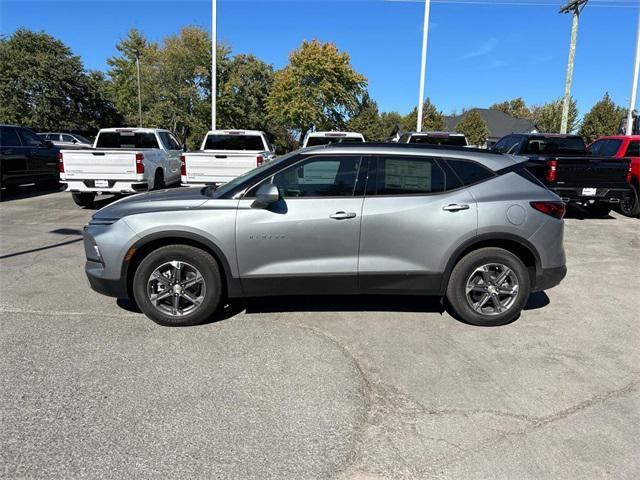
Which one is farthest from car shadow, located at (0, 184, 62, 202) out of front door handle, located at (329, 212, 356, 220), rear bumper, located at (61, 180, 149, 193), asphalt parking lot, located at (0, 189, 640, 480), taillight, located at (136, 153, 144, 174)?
front door handle, located at (329, 212, 356, 220)

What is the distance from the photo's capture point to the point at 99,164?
1078 centimetres

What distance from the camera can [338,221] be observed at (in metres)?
4.43

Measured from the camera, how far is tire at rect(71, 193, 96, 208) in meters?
12.0

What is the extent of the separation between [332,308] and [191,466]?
272cm

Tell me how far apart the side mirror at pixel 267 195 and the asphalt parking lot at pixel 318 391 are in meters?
1.18

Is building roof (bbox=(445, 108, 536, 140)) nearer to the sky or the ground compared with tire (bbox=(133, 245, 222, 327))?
nearer to the sky

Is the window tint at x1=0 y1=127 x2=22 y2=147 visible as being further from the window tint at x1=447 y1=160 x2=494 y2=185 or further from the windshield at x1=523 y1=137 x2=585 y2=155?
the windshield at x1=523 y1=137 x2=585 y2=155

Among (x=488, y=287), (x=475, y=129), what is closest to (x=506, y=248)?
(x=488, y=287)

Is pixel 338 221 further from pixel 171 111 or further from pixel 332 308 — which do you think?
pixel 171 111

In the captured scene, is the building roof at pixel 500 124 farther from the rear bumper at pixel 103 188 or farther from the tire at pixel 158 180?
the rear bumper at pixel 103 188

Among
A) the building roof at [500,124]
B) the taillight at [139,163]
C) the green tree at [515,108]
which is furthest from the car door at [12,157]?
the green tree at [515,108]

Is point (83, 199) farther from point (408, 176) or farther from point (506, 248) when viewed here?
point (506, 248)

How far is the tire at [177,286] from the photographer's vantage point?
175 inches

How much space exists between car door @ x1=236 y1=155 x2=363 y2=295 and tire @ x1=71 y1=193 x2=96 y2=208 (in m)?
9.15
